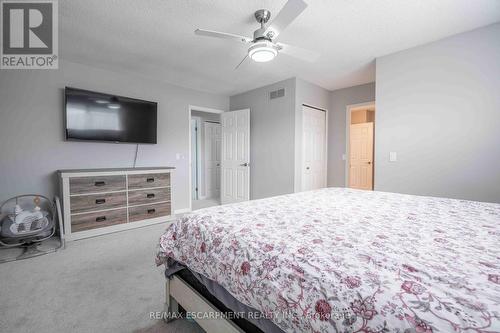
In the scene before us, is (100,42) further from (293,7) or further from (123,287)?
(123,287)

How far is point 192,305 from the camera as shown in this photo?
4.15ft

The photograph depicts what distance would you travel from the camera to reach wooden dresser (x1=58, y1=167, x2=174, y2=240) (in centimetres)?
274

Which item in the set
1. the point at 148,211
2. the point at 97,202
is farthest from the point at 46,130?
the point at 148,211

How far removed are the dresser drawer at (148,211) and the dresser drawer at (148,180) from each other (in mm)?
317

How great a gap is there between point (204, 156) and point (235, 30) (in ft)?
12.1

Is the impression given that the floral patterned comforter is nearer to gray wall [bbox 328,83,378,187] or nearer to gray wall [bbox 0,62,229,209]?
gray wall [bbox 0,62,229,209]

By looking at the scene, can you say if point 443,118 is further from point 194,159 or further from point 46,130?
point 46,130

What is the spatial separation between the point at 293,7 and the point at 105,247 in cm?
308

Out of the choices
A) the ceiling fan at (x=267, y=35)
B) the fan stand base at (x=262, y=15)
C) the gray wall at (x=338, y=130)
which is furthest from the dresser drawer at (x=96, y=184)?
the gray wall at (x=338, y=130)

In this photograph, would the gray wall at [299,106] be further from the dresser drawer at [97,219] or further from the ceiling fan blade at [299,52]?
the dresser drawer at [97,219]

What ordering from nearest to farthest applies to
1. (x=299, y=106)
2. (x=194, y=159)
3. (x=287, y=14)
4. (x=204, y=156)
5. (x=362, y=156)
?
(x=287, y=14), (x=299, y=106), (x=362, y=156), (x=194, y=159), (x=204, y=156)

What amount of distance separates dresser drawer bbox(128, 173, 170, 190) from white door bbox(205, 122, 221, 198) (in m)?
2.21

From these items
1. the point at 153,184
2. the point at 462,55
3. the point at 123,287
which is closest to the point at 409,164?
the point at 462,55

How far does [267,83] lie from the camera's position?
4035 millimetres
